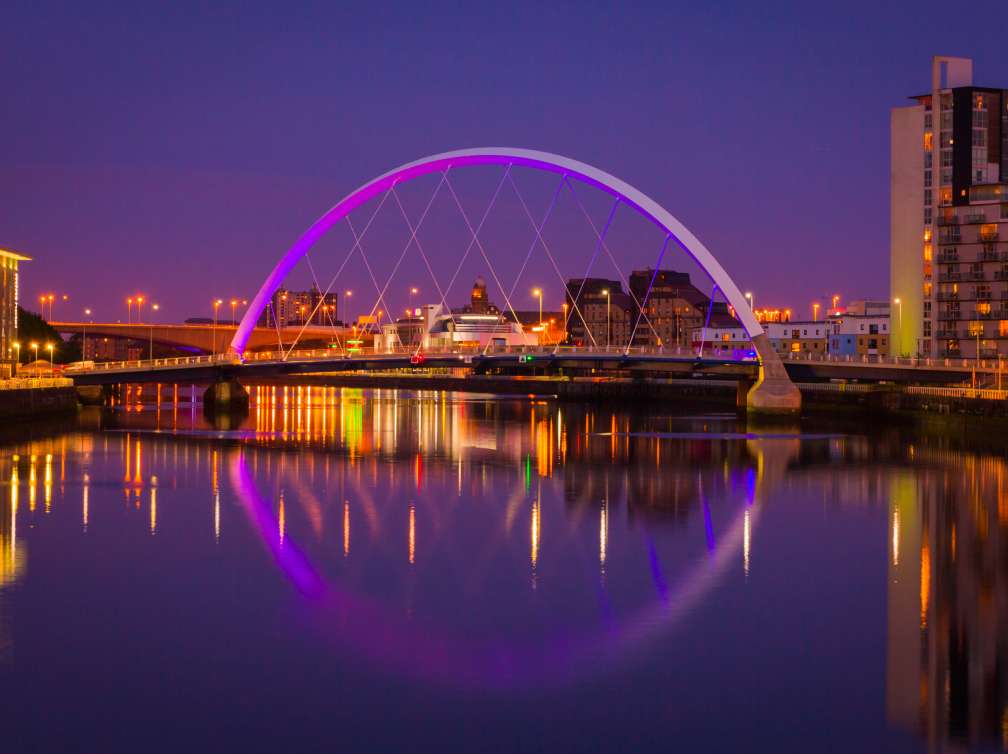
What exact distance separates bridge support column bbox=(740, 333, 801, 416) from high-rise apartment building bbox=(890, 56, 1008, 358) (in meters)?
22.0

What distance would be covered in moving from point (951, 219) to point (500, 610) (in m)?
76.6

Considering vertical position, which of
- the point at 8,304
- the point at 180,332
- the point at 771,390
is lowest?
the point at 771,390

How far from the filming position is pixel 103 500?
30.0 m

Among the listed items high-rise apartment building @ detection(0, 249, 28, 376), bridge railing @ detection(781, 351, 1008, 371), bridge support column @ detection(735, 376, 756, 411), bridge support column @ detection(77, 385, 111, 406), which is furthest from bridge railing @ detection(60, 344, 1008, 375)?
high-rise apartment building @ detection(0, 249, 28, 376)

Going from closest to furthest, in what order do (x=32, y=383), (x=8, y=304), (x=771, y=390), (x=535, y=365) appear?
(x=32, y=383)
(x=771, y=390)
(x=535, y=365)
(x=8, y=304)

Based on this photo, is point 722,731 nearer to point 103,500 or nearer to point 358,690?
point 358,690

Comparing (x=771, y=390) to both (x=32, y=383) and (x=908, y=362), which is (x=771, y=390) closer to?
(x=908, y=362)

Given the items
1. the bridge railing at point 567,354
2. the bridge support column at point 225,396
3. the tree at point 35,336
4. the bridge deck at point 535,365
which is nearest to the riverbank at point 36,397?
the bridge deck at point 535,365

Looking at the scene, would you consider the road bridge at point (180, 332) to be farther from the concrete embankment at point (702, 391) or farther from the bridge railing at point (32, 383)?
the bridge railing at point (32, 383)

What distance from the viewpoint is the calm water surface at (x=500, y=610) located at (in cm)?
1305

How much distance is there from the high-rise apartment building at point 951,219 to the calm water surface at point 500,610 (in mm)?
51526

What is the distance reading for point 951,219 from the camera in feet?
285

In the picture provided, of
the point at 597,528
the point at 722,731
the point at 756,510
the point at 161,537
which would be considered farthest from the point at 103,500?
the point at 722,731

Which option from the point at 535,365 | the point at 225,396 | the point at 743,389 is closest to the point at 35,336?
the point at 225,396
